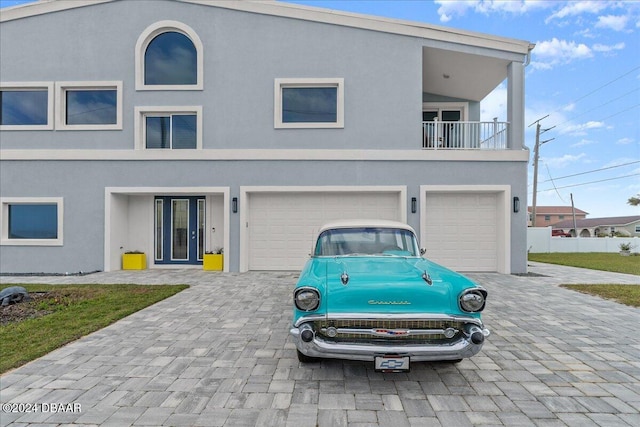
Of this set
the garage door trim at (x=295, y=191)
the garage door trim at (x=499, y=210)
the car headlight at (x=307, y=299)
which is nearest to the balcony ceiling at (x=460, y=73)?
the garage door trim at (x=499, y=210)

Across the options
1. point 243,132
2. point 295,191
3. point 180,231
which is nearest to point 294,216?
point 295,191

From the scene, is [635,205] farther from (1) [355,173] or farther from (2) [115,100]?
(2) [115,100]

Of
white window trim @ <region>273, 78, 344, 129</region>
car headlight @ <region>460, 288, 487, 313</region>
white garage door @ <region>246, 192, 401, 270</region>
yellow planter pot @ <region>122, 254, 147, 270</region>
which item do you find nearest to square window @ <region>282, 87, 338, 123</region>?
white window trim @ <region>273, 78, 344, 129</region>

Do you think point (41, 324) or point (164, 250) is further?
point (164, 250)

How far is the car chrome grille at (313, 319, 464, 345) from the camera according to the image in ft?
9.94

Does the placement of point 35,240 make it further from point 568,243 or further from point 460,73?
point 568,243

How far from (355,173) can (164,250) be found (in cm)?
676

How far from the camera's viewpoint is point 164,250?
10547mm

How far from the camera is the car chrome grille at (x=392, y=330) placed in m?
3.03

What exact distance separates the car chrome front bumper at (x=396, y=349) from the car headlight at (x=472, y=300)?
7.1 inches

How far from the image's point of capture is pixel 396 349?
114 inches

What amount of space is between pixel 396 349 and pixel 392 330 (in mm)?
182

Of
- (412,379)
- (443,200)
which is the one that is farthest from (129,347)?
(443,200)

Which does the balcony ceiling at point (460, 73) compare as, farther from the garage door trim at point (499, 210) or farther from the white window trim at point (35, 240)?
the white window trim at point (35, 240)
